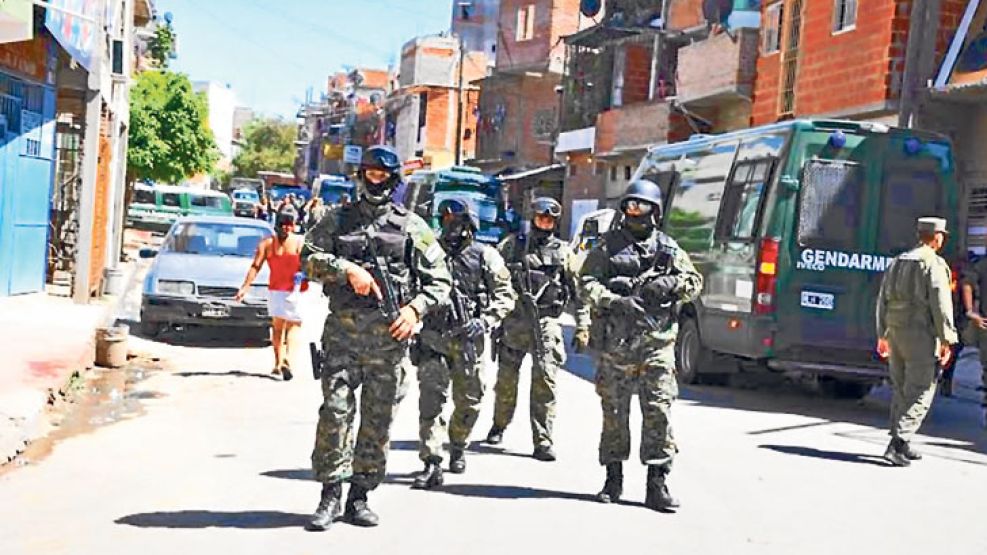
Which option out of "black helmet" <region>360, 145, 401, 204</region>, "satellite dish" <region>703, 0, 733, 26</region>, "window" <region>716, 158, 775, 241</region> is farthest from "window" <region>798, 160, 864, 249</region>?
"satellite dish" <region>703, 0, 733, 26</region>

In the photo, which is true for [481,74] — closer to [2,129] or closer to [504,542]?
[2,129]

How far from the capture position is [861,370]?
37.3 feet

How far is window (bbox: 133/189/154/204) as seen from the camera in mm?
38503

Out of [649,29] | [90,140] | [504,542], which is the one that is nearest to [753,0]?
[649,29]

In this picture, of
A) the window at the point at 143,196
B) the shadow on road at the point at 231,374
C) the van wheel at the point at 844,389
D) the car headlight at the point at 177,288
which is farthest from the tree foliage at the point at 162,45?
the van wheel at the point at 844,389

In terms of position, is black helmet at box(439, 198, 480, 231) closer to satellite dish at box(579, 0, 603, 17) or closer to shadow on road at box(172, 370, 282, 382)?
shadow on road at box(172, 370, 282, 382)

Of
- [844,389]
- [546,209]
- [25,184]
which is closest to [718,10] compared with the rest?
[844,389]

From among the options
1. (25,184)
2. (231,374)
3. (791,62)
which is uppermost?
(791,62)

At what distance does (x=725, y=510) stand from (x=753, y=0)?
2041cm

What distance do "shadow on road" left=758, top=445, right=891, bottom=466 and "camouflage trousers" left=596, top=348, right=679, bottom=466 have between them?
8.71ft

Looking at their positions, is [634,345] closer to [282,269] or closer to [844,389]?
[282,269]

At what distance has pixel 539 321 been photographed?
8.30 meters

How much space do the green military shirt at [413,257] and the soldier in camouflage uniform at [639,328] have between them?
115 cm

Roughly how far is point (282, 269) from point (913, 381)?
A: 595cm
